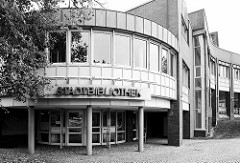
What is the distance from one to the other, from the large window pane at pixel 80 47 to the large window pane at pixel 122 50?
144 cm

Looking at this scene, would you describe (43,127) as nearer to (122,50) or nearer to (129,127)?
(129,127)

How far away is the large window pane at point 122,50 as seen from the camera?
14.1 m

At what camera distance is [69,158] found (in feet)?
40.2

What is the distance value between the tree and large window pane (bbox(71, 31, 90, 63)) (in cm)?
277

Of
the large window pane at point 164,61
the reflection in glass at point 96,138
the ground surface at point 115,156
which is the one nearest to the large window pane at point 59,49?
the ground surface at point 115,156

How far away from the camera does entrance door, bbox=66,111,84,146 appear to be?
15.8m

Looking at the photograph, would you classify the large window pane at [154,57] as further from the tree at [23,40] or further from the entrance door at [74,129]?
the tree at [23,40]

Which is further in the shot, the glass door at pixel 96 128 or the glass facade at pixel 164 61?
the glass facade at pixel 164 61

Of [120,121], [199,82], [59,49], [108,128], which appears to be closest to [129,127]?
[120,121]

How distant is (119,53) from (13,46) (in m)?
6.59

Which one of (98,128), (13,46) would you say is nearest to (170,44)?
(98,128)

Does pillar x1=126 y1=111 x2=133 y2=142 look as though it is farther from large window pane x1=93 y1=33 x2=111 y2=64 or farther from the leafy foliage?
the leafy foliage

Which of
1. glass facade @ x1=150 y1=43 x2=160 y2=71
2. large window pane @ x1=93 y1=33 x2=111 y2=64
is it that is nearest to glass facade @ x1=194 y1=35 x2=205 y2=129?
glass facade @ x1=150 y1=43 x2=160 y2=71

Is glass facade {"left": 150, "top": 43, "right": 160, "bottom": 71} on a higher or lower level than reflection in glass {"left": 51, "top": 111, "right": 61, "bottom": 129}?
higher
